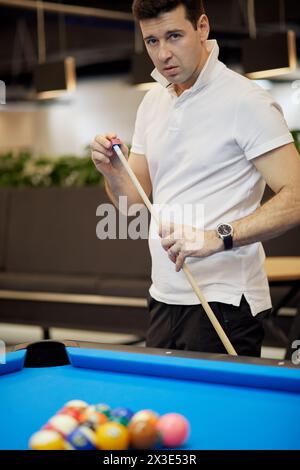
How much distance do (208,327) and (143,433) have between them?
0.93m

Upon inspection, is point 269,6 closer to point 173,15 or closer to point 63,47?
point 63,47

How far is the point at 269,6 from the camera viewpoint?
8.83 metres

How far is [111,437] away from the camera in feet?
4.08

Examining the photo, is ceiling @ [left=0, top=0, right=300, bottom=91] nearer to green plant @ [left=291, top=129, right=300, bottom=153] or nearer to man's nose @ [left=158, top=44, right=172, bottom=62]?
green plant @ [left=291, top=129, right=300, bottom=153]

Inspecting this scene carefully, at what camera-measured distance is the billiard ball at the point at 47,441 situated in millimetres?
1214

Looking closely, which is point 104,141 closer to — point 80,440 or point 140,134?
point 140,134

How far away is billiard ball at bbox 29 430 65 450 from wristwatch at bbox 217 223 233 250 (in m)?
0.90

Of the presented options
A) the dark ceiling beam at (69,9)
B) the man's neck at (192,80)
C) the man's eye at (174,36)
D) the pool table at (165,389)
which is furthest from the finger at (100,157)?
the dark ceiling beam at (69,9)

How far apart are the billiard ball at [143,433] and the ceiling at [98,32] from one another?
7561 millimetres

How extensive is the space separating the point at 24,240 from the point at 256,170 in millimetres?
4091

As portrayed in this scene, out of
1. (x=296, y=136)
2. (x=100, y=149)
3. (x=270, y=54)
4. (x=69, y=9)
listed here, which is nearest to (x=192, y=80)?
(x=100, y=149)
